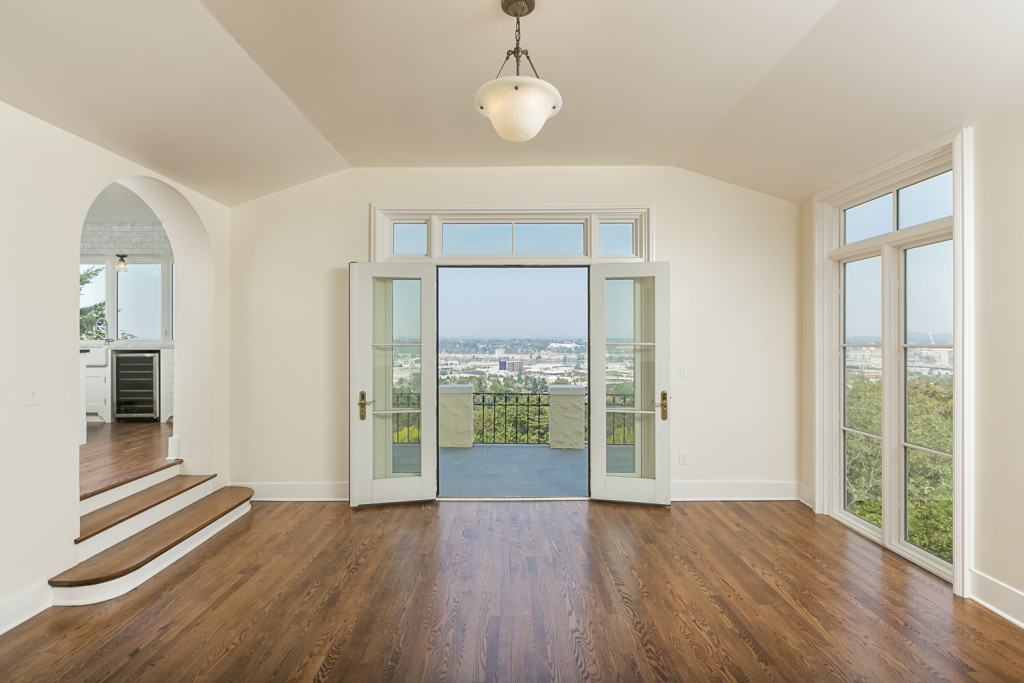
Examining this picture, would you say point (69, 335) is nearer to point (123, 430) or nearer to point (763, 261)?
point (123, 430)

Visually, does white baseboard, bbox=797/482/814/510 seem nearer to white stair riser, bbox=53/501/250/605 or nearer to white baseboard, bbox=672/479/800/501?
white baseboard, bbox=672/479/800/501

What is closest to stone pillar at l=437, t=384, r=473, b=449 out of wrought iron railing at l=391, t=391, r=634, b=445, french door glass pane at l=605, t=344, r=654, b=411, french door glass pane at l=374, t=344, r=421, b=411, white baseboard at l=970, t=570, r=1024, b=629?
wrought iron railing at l=391, t=391, r=634, b=445

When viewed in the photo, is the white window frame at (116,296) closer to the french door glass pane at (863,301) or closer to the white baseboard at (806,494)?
the white baseboard at (806,494)

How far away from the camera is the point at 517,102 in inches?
85.4

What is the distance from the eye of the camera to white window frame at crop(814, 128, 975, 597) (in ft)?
9.46

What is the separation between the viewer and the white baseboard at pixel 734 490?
4.66m

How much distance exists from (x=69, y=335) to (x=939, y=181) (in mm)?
5284

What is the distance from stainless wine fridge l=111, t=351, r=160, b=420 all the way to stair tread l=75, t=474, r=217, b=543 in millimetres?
3224

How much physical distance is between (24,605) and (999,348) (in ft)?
17.1

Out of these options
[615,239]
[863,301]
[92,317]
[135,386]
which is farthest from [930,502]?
[92,317]

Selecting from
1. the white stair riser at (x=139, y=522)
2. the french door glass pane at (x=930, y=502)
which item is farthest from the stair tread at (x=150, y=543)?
the french door glass pane at (x=930, y=502)

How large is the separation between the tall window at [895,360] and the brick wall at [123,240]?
26.3 ft

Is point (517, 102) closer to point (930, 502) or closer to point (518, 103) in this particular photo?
point (518, 103)

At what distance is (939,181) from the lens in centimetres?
323
